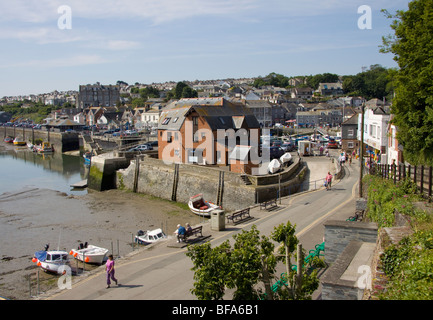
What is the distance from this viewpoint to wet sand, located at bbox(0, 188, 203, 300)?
21.3 m

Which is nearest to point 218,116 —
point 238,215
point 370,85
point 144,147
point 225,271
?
point 144,147

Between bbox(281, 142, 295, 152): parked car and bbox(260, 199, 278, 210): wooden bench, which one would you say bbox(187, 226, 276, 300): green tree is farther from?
bbox(281, 142, 295, 152): parked car

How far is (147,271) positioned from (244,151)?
19461 mm

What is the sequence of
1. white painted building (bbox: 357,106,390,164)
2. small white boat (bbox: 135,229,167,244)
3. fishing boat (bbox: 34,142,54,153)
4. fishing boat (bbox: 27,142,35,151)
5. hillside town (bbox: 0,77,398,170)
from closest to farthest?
1. small white boat (bbox: 135,229,167,244)
2. white painted building (bbox: 357,106,390,164)
3. hillside town (bbox: 0,77,398,170)
4. fishing boat (bbox: 34,142,54,153)
5. fishing boat (bbox: 27,142,35,151)

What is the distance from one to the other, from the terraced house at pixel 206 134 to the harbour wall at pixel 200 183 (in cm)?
270

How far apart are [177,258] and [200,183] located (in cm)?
1779

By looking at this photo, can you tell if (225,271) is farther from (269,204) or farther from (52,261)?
(269,204)

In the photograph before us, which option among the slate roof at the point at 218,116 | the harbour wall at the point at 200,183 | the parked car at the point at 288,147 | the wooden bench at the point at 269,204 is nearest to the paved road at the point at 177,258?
the wooden bench at the point at 269,204

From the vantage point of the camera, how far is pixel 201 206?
30422mm

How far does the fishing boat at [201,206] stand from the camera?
29.4 meters

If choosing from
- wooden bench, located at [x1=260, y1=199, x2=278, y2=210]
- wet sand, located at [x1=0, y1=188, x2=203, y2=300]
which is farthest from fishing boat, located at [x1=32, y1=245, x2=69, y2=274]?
wooden bench, located at [x1=260, y1=199, x2=278, y2=210]

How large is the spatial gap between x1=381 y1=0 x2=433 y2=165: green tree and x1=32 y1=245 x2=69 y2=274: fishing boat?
19.0 metres
